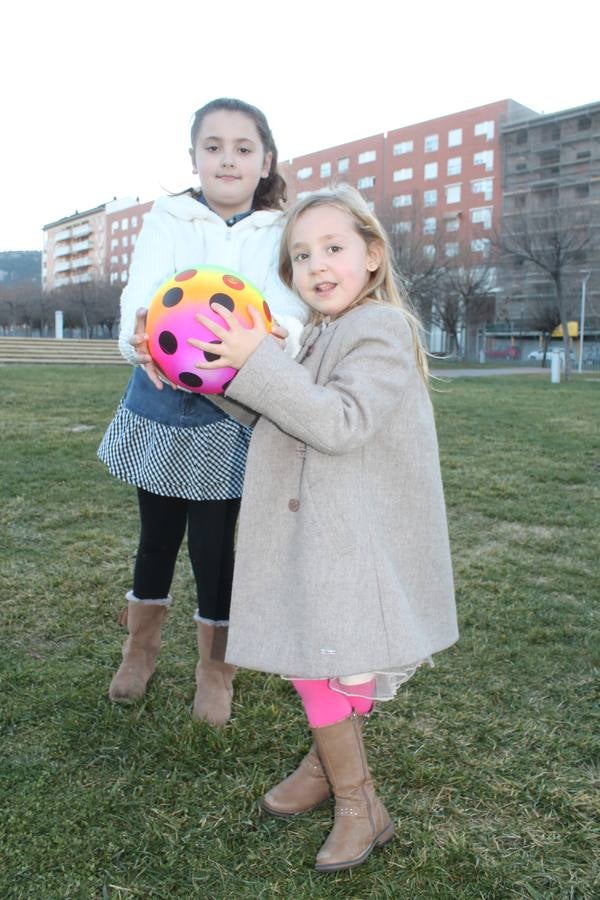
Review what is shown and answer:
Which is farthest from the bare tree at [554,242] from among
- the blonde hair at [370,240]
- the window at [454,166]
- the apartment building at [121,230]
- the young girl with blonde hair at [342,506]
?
the apartment building at [121,230]

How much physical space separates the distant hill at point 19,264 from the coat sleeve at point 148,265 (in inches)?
5516

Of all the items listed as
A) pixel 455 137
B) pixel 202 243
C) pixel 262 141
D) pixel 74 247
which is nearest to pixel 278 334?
pixel 202 243

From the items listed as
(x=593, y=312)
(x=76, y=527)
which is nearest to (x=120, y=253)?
(x=593, y=312)

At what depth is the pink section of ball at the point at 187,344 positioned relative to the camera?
64.2 inches

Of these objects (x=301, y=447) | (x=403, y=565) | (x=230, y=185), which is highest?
(x=230, y=185)

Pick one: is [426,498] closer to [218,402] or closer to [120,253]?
[218,402]

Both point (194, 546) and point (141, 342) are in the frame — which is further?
point (194, 546)

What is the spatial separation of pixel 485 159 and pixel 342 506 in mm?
63732

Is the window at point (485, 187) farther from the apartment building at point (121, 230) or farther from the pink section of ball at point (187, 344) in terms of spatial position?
the pink section of ball at point (187, 344)

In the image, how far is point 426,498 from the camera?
1847mm

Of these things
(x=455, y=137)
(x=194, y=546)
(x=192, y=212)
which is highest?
(x=455, y=137)

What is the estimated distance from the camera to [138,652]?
8.81 feet

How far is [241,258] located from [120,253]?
95.2 metres

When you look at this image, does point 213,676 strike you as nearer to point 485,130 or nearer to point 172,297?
point 172,297
